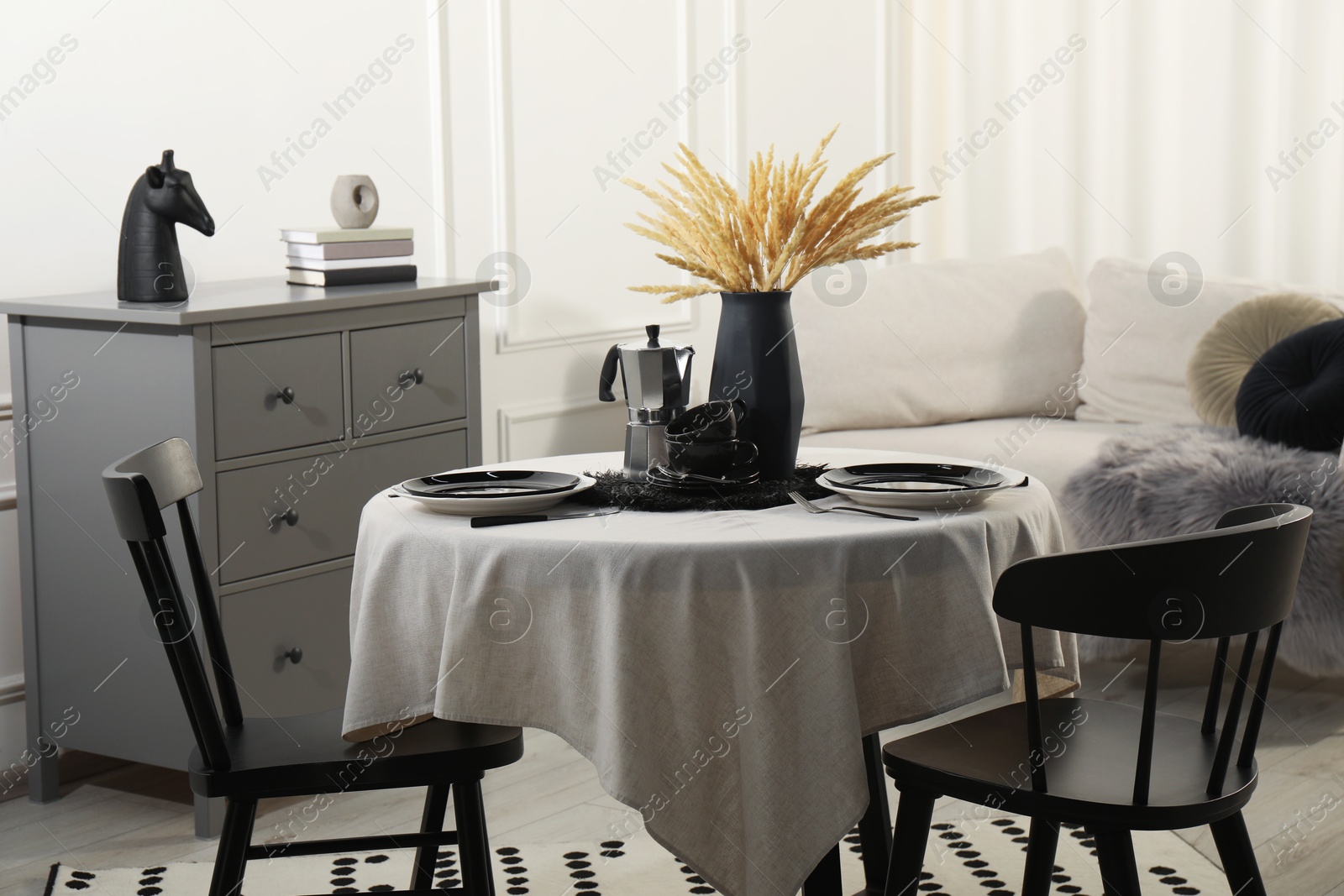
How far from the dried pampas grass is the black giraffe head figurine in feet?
4.00

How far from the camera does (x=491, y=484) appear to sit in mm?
1938

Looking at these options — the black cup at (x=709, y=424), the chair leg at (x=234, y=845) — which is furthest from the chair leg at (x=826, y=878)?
the chair leg at (x=234, y=845)

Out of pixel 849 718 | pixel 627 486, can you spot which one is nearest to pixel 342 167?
pixel 627 486

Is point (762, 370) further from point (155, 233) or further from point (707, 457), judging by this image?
point (155, 233)

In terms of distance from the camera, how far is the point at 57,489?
279 centimetres

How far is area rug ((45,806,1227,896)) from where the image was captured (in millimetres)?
2395

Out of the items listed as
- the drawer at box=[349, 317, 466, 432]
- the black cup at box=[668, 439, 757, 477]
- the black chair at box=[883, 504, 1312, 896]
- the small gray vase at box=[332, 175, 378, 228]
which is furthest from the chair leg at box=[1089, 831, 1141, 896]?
the small gray vase at box=[332, 175, 378, 228]

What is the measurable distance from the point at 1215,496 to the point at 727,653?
1.93 meters

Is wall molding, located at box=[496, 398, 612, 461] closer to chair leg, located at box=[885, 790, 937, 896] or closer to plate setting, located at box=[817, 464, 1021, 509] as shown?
plate setting, located at box=[817, 464, 1021, 509]

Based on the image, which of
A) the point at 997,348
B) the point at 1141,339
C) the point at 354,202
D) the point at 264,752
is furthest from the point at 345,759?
the point at 1141,339

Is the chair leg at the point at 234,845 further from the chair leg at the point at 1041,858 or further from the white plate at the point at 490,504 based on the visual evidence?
the chair leg at the point at 1041,858

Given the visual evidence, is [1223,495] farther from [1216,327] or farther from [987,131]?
[987,131]

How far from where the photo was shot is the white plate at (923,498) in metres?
1.75

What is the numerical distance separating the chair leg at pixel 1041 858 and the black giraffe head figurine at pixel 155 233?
6.27 ft
